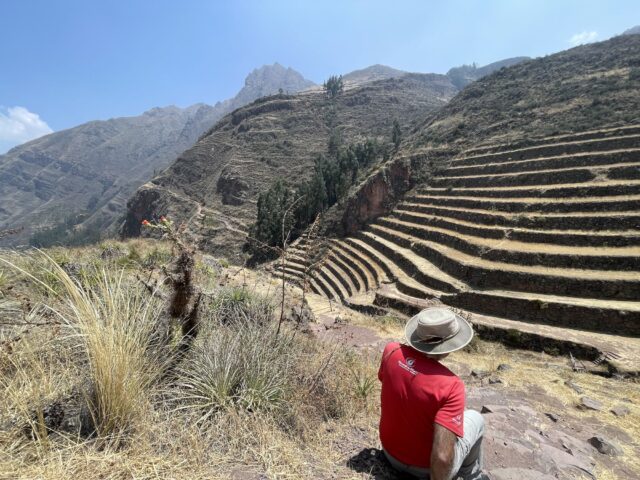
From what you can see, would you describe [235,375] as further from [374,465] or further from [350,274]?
[350,274]

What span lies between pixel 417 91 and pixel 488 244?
4011 inches

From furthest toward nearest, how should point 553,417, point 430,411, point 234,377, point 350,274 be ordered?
point 350,274
point 553,417
point 234,377
point 430,411

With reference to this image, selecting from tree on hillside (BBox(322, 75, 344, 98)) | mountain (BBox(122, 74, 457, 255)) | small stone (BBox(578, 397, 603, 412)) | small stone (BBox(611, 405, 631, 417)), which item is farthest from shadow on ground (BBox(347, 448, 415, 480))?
tree on hillside (BBox(322, 75, 344, 98))

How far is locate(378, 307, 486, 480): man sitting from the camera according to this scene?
1.97m

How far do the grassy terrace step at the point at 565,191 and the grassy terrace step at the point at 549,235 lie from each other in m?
2.79

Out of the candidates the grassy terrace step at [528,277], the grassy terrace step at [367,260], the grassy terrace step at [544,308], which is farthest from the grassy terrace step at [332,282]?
the grassy terrace step at [544,308]

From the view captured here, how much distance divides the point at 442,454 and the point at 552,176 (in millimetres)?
20642

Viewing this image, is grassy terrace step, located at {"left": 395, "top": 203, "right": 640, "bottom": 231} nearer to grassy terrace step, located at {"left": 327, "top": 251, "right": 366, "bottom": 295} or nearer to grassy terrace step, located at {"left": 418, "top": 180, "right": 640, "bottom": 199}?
grassy terrace step, located at {"left": 418, "top": 180, "right": 640, "bottom": 199}

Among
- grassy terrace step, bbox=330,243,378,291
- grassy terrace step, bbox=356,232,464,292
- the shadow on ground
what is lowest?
grassy terrace step, bbox=330,243,378,291

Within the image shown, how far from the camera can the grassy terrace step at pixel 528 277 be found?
37.5 ft

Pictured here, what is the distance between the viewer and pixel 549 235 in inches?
571

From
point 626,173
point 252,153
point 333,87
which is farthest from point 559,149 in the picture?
point 333,87

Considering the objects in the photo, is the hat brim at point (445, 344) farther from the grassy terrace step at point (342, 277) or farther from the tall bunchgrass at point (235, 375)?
the grassy terrace step at point (342, 277)

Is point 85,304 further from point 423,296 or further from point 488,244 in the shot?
point 488,244
